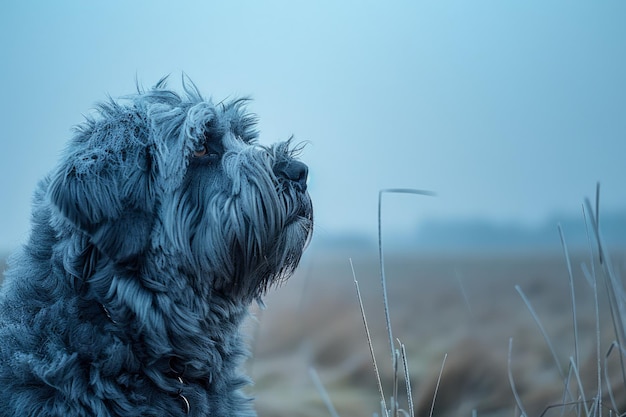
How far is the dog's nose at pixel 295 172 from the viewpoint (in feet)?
9.46

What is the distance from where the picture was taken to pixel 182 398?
2.76 meters

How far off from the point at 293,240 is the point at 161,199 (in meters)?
0.60

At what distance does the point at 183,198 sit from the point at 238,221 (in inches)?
10.7

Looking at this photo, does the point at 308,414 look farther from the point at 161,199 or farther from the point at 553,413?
the point at 161,199

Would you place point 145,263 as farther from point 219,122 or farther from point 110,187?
point 219,122

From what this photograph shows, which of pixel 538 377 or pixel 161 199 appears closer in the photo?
pixel 161 199

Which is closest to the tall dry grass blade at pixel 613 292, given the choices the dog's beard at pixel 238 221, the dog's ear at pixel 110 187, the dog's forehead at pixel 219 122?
the dog's beard at pixel 238 221

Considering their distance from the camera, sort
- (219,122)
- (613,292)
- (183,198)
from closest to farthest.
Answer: (613,292) → (183,198) → (219,122)

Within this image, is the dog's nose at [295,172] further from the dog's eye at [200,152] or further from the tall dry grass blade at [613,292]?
the tall dry grass blade at [613,292]

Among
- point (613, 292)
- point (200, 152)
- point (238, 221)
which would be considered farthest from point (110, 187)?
point (613, 292)

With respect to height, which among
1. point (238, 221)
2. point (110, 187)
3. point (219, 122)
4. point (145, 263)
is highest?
point (219, 122)

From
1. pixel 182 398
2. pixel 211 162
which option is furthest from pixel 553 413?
pixel 211 162

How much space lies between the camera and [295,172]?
2.88 metres

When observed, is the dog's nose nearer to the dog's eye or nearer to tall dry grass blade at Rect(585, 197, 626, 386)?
the dog's eye
